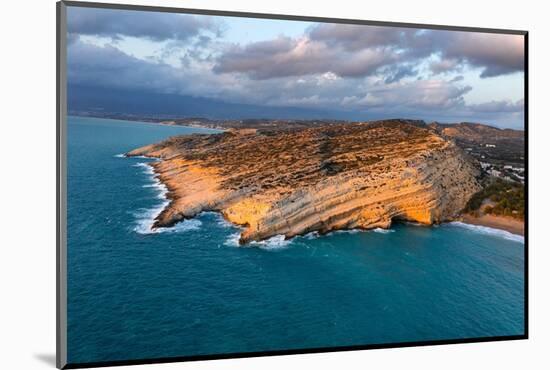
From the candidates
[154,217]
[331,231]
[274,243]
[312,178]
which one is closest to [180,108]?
[154,217]

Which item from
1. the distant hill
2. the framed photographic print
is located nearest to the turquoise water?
the framed photographic print

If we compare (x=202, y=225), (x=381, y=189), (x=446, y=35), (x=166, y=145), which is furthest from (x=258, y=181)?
(x=446, y=35)

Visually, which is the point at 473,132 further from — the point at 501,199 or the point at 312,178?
the point at 312,178

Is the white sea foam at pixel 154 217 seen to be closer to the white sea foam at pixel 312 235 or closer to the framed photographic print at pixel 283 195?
the framed photographic print at pixel 283 195

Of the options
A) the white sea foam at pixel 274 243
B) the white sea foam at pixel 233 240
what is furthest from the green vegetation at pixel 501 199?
the white sea foam at pixel 233 240

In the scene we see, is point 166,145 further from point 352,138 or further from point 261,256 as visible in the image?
point 352,138
